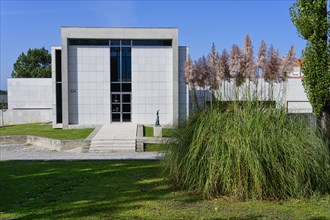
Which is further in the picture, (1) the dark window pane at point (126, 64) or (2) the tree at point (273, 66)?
(1) the dark window pane at point (126, 64)

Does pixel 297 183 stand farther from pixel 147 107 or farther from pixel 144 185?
pixel 147 107

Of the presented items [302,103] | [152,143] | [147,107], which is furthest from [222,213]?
[302,103]

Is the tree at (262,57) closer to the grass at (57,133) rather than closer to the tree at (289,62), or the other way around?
the tree at (289,62)

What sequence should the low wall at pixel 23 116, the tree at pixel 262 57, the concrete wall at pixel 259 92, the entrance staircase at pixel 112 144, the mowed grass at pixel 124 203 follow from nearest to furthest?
the mowed grass at pixel 124 203
the tree at pixel 262 57
the concrete wall at pixel 259 92
the entrance staircase at pixel 112 144
the low wall at pixel 23 116

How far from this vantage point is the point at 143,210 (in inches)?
216

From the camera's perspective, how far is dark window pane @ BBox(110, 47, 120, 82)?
3153 cm

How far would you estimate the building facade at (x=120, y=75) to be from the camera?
102 ft

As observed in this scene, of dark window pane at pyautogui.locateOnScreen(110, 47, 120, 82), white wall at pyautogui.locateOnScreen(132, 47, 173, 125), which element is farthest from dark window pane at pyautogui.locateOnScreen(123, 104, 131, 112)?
dark window pane at pyautogui.locateOnScreen(110, 47, 120, 82)

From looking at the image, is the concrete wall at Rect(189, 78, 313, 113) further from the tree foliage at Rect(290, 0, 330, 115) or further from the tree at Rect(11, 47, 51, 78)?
the tree at Rect(11, 47, 51, 78)

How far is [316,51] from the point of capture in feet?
24.5

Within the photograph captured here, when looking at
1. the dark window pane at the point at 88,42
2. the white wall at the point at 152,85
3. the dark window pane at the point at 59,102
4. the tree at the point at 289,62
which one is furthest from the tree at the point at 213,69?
the dark window pane at the point at 59,102

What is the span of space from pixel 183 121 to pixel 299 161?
7.86 feet

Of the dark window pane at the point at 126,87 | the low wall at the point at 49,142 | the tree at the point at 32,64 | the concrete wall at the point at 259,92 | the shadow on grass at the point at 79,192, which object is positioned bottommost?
the low wall at the point at 49,142

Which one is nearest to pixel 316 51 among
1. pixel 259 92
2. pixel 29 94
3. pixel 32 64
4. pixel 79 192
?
pixel 259 92
